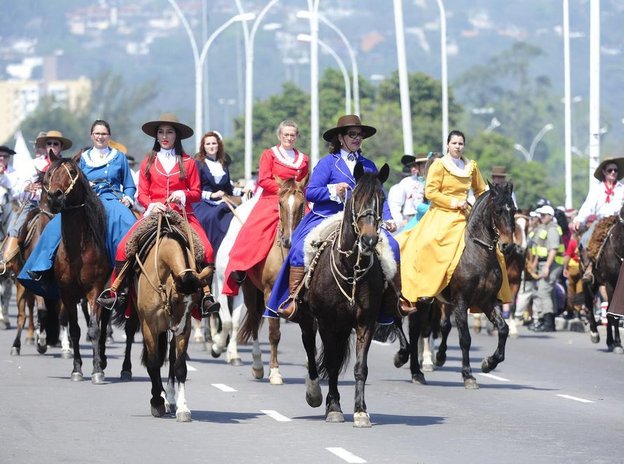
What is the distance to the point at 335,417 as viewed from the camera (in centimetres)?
1596

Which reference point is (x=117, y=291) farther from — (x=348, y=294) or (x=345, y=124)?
(x=345, y=124)

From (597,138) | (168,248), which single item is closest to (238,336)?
(168,248)

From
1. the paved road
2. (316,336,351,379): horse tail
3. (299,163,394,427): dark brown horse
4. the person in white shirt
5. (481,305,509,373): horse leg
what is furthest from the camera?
the person in white shirt

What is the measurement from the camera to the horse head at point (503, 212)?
2041 centimetres

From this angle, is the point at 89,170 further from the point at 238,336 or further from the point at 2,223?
the point at 2,223

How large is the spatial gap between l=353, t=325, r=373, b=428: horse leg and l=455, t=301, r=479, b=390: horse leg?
3.91m

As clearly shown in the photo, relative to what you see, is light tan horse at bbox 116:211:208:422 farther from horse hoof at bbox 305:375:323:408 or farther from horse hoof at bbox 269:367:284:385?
horse hoof at bbox 269:367:284:385

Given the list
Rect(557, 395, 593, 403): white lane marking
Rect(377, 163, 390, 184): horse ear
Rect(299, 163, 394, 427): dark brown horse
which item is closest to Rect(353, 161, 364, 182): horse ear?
Rect(299, 163, 394, 427): dark brown horse

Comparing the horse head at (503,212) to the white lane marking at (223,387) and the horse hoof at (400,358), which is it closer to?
the horse hoof at (400,358)

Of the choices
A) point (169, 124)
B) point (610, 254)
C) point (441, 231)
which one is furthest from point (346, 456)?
point (610, 254)

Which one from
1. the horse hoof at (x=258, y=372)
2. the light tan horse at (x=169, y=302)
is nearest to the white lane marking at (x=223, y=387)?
the horse hoof at (x=258, y=372)

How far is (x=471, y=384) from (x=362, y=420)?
432 centimetres

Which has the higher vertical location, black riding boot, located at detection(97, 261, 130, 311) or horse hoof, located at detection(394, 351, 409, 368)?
black riding boot, located at detection(97, 261, 130, 311)

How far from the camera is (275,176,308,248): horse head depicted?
19.6 metres
